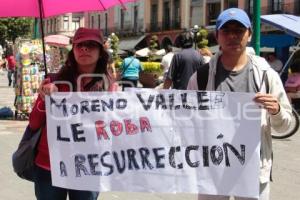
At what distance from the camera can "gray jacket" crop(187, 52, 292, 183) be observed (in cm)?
299

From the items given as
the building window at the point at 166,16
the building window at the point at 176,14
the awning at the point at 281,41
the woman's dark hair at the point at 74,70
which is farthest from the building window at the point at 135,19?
the woman's dark hair at the point at 74,70

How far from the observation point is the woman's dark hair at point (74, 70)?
3.24 m

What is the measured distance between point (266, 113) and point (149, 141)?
2.14ft

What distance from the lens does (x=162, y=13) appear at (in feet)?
168

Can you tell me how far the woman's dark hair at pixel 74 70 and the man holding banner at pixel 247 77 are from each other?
0.59 meters

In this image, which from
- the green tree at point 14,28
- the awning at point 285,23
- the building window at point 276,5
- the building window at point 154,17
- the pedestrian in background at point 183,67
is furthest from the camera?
the building window at point 154,17

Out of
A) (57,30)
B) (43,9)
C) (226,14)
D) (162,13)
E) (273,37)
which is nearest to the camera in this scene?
(226,14)

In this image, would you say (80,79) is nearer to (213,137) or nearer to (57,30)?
(213,137)

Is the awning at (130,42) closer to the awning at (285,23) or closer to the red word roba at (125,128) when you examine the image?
the awning at (285,23)

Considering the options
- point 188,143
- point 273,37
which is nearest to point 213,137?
point 188,143

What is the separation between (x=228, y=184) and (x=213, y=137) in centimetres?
26

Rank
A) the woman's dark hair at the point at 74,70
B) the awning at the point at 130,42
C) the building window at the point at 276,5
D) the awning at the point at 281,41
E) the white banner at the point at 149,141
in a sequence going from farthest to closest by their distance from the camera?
1. the awning at the point at 130,42
2. the building window at the point at 276,5
3. the awning at the point at 281,41
4. the woman's dark hair at the point at 74,70
5. the white banner at the point at 149,141

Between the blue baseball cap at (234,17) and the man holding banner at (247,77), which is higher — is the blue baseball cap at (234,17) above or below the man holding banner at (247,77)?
above

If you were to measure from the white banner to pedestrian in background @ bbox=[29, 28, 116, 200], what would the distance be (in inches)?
2.1
